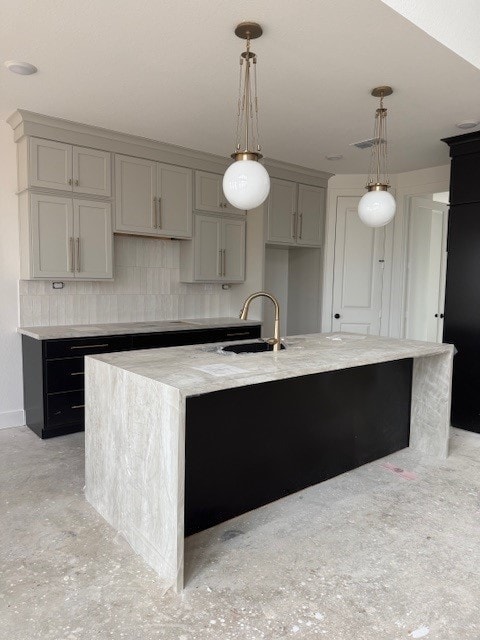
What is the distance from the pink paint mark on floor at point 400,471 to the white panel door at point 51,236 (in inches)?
110

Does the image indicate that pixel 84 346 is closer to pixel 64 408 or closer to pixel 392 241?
pixel 64 408

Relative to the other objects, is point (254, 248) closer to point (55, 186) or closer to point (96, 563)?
point (55, 186)

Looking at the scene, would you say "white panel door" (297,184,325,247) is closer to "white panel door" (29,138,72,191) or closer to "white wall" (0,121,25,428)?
"white panel door" (29,138,72,191)

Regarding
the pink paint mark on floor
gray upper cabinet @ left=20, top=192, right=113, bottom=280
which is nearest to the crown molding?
gray upper cabinet @ left=20, top=192, right=113, bottom=280

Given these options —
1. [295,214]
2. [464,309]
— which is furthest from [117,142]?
[464,309]

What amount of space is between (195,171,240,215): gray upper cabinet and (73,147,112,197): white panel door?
2.94ft

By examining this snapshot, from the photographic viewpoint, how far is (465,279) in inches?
151

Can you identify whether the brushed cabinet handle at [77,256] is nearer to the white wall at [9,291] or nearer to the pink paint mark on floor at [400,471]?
the white wall at [9,291]

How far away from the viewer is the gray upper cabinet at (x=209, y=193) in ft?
14.7

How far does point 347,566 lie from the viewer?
2.01 m

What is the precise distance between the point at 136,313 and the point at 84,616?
3.08 meters

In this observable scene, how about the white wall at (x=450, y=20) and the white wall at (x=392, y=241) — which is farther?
the white wall at (x=392, y=241)

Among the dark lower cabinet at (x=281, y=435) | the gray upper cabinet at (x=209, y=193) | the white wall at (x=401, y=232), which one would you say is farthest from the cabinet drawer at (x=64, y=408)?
the white wall at (x=401, y=232)

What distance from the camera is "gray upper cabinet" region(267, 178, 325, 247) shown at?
5.04 metres
